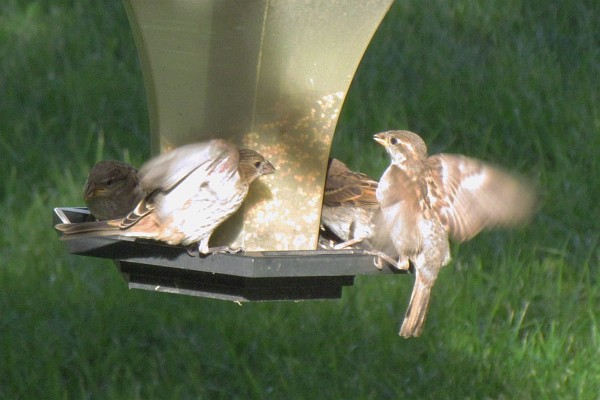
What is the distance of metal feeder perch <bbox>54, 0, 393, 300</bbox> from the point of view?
13.3 feet

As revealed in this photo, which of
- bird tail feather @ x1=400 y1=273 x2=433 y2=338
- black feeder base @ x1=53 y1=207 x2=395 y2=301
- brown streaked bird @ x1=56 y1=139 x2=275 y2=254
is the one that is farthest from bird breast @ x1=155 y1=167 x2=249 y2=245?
bird tail feather @ x1=400 y1=273 x2=433 y2=338

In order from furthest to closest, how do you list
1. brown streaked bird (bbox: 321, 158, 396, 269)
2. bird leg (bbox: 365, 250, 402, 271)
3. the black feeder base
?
brown streaked bird (bbox: 321, 158, 396, 269)
bird leg (bbox: 365, 250, 402, 271)
the black feeder base

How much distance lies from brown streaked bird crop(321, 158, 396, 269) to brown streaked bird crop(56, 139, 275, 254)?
58 centimetres

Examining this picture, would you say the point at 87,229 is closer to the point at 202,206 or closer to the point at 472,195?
the point at 202,206

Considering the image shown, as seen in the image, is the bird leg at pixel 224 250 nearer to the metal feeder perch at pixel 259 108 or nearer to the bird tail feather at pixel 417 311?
the metal feeder perch at pixel 259 108

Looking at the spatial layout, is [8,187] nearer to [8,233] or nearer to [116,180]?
[8,233]

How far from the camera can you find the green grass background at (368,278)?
622 cm

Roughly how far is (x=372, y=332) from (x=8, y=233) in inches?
89.4

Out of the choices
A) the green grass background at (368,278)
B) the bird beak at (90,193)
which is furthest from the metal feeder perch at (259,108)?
the green grass background at (368,278)

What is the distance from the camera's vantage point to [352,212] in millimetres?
5035

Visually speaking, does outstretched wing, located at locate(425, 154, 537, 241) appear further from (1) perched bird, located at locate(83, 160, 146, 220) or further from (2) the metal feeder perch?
(1) perched bird, located at locate(83, 160, 146, 220)

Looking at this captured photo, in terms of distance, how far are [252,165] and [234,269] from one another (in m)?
0.53

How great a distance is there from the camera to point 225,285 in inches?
162

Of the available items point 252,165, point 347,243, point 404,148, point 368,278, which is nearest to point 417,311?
point 347,243
